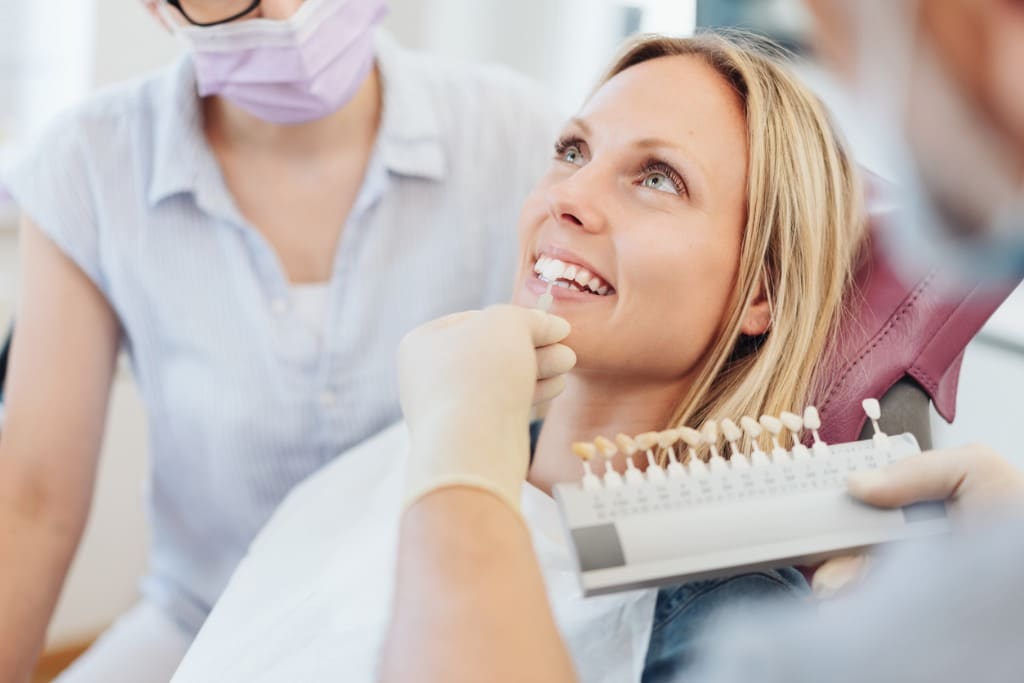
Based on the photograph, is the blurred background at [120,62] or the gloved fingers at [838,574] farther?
the blurred background at [120,62]

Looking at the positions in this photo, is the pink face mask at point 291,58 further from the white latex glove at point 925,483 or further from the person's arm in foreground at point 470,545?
the white latex glove at point 925,483

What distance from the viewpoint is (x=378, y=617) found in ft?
3.74

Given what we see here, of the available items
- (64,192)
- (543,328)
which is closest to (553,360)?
(543,328)

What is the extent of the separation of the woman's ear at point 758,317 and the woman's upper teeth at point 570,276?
0.19m

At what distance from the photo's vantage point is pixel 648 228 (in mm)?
1176

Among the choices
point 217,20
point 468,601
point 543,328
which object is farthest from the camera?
point 217,20

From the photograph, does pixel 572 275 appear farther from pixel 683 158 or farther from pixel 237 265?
pixel 237 265

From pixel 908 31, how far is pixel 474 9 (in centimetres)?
217

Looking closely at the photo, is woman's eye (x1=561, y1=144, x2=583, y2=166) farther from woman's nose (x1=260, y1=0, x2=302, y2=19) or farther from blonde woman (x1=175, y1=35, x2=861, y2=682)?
woman's nose (x1=260, y1=0, x2=302, y2=19)

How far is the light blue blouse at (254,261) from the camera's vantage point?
4.98 ft

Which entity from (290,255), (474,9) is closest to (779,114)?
(290,255)

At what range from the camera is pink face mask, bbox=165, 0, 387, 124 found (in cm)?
137

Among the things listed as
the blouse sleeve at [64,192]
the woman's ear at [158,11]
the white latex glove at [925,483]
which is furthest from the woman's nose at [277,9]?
the white latex glove at [925,483]

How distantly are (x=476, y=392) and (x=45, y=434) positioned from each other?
875 mm
